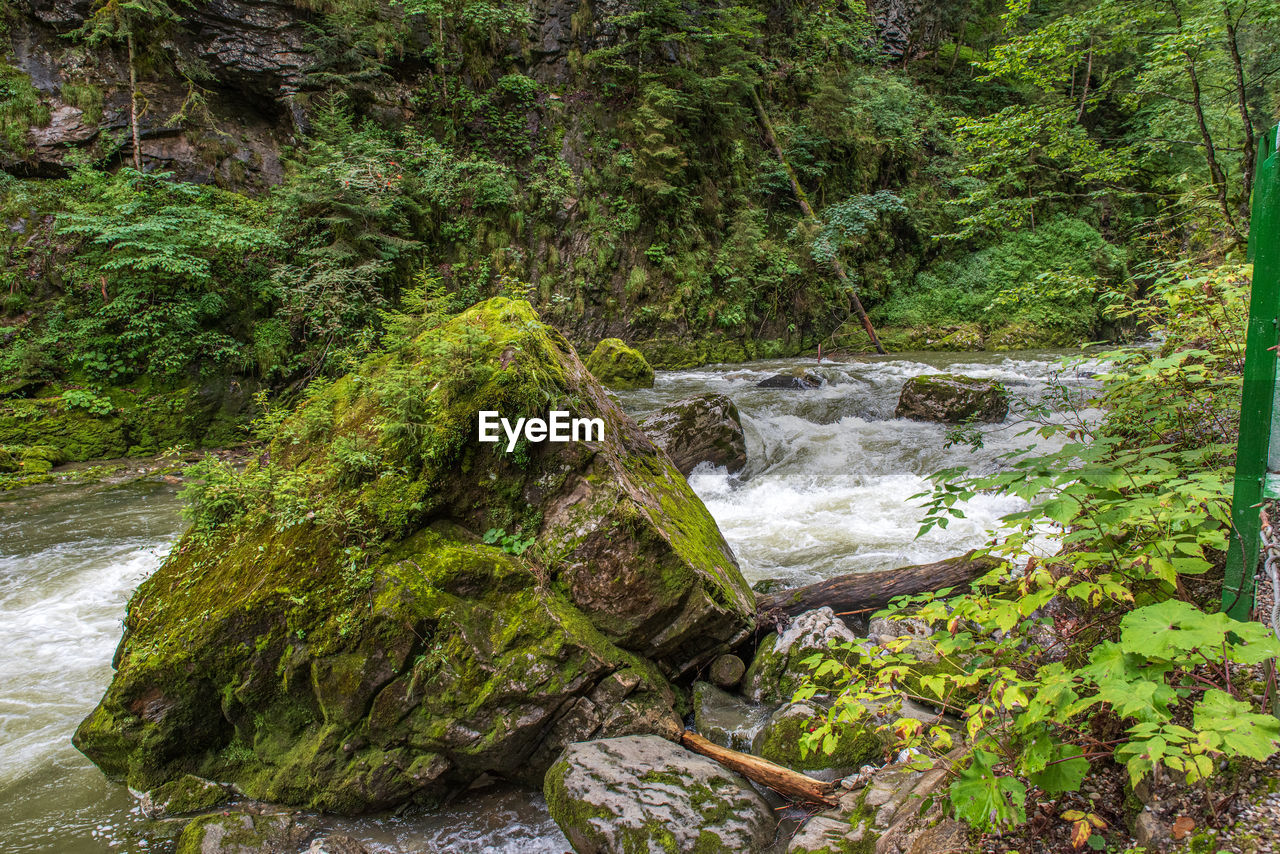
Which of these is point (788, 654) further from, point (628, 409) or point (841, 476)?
point (628, 409)

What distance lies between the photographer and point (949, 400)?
9.43m

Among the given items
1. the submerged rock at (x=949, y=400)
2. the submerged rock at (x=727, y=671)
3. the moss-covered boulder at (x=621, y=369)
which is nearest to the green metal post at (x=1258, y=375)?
the submerged rock at (x=727, y=671)

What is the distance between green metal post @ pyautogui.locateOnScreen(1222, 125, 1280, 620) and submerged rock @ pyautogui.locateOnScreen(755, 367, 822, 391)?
10.2 meters

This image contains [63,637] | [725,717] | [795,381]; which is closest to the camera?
[725,717]

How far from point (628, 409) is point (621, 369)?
2.50 metres

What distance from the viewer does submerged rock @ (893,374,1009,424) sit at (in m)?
9.19

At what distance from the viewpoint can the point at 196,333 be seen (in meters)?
10.5

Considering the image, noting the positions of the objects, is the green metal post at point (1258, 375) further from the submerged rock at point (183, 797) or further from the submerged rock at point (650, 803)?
the submerged rock at point (183, 797)

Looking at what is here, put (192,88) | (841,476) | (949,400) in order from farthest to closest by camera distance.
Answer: (192,88)
(949,400)
(841,476)

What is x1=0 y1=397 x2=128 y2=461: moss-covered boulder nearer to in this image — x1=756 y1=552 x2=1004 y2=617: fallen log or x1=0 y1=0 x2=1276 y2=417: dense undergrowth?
x1=0 y1=0 x2=1276 y2=417: dense undergrowth

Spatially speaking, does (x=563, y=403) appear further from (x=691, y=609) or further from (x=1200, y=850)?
(x=1200, y=850)

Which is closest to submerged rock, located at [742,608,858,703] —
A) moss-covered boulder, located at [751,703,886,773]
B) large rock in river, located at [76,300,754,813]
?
large rock in river, located at [76,300,754,813]

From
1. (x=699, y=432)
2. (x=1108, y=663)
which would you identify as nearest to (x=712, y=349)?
(x=699, y=432)

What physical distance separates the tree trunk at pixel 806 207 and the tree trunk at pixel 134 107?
54.0 ft
